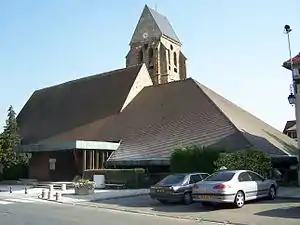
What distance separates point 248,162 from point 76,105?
1063 inches

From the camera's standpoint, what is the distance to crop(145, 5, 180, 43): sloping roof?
202ft

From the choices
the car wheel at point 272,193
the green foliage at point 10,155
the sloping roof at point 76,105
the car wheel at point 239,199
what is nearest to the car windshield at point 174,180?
the car wheel at point 239,199

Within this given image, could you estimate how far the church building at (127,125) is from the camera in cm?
3348

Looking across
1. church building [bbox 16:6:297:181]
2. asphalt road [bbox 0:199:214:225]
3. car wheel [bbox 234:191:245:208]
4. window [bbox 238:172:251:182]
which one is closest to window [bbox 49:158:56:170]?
church building [bbox 16:6:297:181]

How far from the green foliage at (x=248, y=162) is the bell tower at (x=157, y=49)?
32.0 meters

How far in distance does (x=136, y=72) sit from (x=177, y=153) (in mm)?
18174

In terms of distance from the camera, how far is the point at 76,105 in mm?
47688

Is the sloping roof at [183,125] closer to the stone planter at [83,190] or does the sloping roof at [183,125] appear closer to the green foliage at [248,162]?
the green foliage at [248,162]

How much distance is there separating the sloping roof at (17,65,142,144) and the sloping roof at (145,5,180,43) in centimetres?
1557

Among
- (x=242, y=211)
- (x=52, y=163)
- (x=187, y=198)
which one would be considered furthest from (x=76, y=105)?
(x=242, y=211)

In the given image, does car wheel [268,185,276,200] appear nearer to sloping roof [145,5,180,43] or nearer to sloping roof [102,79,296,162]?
sloping roof [102,79,296,162]

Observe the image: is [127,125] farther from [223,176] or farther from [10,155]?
[223,176]

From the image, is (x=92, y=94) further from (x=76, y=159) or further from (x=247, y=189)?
(x=247, y=189)

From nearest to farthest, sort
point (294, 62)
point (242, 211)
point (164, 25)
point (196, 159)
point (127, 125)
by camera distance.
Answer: point (242, 211) → point (294, 62) → point (196, 159) → point (127, 125) → point (164, 25)
